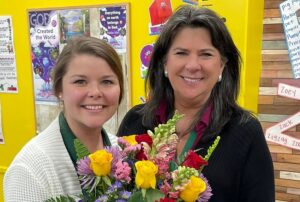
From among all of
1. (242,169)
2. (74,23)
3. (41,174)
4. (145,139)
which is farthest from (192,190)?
(74,23)

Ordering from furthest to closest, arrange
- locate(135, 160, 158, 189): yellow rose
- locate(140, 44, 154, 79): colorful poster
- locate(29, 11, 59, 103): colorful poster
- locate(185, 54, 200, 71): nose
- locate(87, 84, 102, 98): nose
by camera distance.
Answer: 1. locate(29, 11, 59, 103): colorful poster
2. locate(140, 44, 154, 79): colorful poster
3. locate(185, 54, 200, 71): nose
4. locate(87, 84, 102, 98): nose
5. locate(135, 160, 158, 189): yellow rose

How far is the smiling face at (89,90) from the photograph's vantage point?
113cm

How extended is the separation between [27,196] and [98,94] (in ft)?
1.16

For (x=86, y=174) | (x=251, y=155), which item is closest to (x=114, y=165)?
(x=86, y=174)

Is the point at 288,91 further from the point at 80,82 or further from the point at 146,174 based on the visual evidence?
the point at 146,174

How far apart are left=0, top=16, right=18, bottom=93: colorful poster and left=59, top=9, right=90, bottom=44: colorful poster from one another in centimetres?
53

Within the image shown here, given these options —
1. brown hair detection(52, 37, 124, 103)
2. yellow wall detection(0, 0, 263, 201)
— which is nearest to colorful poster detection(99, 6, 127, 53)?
yellow wall detection(0, 0, 263, 201)

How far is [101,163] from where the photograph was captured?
83cm

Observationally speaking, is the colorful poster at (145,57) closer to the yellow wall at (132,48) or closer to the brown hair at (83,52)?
the yellow wall at (132,48)

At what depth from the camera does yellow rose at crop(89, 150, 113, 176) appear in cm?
83

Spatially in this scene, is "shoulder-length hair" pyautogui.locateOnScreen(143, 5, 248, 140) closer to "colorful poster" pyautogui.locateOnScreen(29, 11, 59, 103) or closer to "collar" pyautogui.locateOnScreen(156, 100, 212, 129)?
"collar" pyautogui.locateOnScreen(156, 100, 212, 129)

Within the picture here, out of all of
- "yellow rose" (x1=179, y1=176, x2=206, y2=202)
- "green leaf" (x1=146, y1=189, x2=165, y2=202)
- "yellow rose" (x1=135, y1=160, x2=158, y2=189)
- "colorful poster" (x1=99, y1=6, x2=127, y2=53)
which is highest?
"colorful poster" (x1=99, y1=6, x2=127, y2=53)

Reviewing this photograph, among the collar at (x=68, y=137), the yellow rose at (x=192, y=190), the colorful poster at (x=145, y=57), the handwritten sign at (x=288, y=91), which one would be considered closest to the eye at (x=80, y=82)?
the collar at (x=68, y=137)

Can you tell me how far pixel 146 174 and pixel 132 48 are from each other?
5.57 ft
